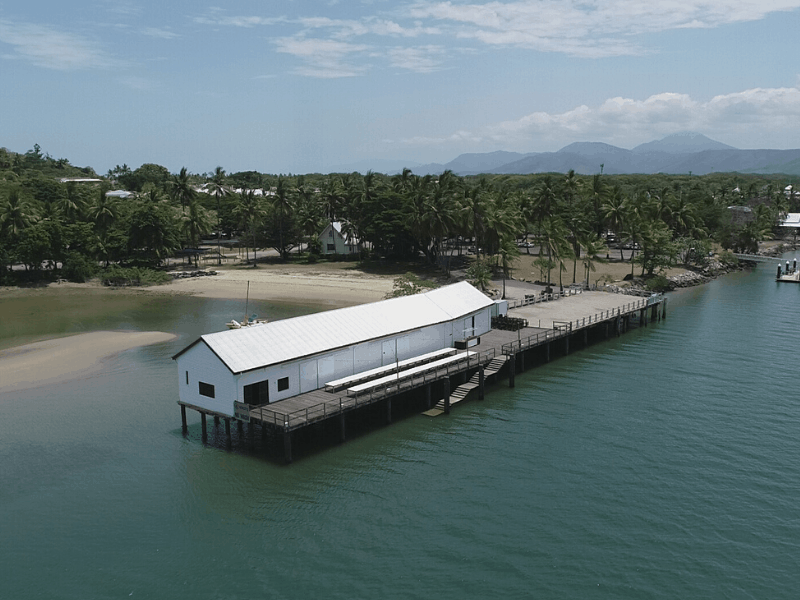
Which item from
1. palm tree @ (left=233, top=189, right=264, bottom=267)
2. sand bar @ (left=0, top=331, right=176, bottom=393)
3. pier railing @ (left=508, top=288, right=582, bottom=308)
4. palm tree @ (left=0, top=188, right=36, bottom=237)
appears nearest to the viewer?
sand bar @ (left=0, top=331, right=176, bottom=393)

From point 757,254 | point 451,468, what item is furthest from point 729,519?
point 757,254

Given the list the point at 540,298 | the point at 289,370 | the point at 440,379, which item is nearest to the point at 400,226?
the point at 540,298

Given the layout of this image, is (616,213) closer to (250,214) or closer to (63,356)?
(250,214)

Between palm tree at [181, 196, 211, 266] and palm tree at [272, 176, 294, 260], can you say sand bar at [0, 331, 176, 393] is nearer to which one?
palm tree at [181, 196, 211, 266]

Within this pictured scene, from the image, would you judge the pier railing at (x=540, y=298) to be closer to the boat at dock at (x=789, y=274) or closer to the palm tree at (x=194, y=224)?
the boat at dock at (x=789, y=274)

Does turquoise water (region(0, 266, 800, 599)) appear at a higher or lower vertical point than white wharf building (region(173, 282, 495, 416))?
Result: lower

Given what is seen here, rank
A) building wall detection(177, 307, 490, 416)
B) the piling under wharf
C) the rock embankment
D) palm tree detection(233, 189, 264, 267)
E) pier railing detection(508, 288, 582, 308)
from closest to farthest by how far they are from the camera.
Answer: the piling under wharf < building wall detection(177, 307, 490, 416) < pier railing detection(508, 288, 582, 308) < the rock embankment < palm tree detection(233, 189, 264, 267)

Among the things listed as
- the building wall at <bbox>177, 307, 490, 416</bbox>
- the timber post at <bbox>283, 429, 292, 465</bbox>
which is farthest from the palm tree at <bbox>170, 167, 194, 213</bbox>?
the timber post at <bbox>283, 429, 292, 465</bbox>
